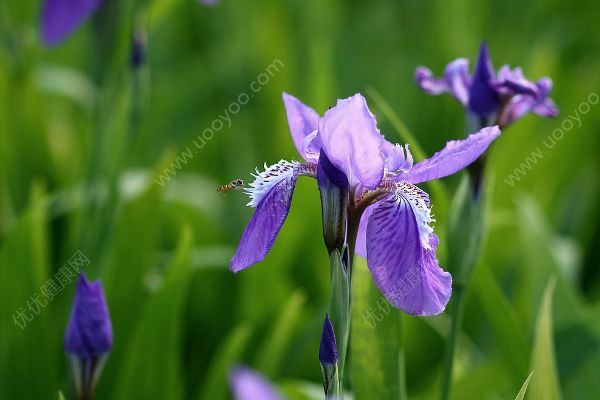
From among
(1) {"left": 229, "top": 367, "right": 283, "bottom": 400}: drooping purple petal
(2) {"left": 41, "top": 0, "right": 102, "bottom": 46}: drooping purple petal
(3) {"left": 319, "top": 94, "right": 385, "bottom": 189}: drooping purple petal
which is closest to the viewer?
(1) {"left": 229, "top": 367, "right": 283, "bottom": 400}: drooping purple petal

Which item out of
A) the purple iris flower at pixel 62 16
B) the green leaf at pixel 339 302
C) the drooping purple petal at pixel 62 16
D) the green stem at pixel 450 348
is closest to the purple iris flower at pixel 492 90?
the green stem at pixel 450 348

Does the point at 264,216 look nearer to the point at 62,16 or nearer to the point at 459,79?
the point at 459,79

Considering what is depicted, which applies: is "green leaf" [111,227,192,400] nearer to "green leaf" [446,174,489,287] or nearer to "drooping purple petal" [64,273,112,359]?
"drooping purple petal" [64,273,112,359]

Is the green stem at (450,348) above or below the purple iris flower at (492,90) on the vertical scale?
below

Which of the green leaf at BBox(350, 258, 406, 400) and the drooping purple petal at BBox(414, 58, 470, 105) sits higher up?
the drooping purple petal at BBox(414, 58, 470, 105)

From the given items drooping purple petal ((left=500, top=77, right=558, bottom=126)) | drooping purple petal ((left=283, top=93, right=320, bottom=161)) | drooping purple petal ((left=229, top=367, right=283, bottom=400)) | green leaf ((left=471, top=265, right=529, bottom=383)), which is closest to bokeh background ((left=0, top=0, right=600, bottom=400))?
green leaf ((left=471, top=265, right=529, bottom=383))

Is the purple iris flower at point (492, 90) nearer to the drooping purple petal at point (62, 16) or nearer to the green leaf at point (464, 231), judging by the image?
the green leaf at point (464, 231)
